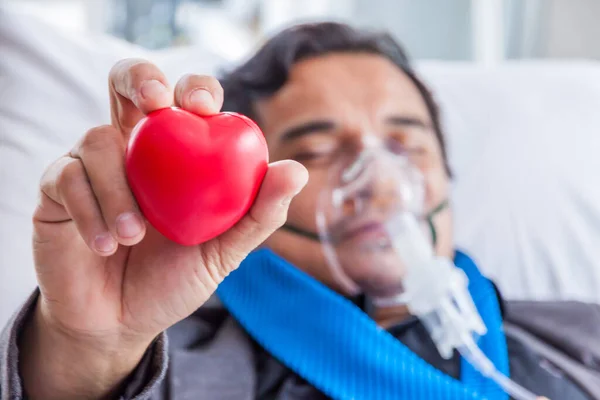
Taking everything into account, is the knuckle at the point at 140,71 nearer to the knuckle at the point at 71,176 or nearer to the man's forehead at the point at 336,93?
the knuckle at the point at 71,176

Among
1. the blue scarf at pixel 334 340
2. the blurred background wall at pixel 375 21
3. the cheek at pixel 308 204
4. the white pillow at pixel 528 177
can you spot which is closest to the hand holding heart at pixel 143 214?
the blue scarf at pixel 334 340

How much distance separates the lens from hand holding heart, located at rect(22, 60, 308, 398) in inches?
21.8

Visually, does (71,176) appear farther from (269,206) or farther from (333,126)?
(333,126)

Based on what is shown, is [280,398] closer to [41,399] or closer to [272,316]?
[272,316]

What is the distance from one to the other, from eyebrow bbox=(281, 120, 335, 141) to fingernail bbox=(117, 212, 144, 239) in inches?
22.5

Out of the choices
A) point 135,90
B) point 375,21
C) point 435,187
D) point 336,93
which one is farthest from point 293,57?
point 375,21

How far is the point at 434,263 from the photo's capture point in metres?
0.93

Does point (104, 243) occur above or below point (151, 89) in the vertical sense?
below

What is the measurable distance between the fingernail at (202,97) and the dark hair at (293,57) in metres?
0.59

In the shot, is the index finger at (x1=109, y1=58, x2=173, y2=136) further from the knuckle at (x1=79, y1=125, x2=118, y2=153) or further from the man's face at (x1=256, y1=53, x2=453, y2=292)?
the man's face at (x1=256, y1=53, x2=453, y2=292)

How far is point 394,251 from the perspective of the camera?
0.98 m

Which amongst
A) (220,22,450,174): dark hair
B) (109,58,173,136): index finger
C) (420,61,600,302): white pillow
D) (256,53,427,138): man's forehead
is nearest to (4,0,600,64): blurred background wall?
(420,61,600,302): white pillow

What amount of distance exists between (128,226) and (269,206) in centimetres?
12

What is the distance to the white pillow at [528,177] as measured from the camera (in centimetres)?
146
